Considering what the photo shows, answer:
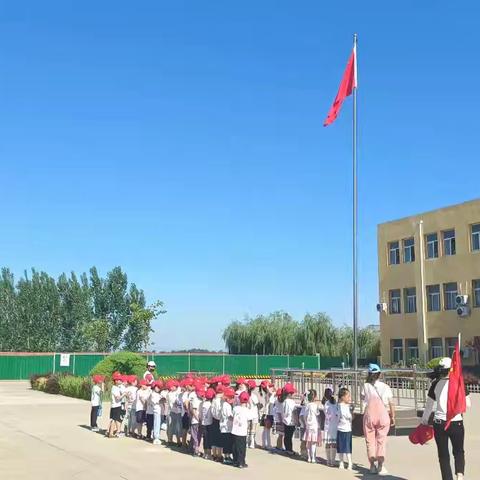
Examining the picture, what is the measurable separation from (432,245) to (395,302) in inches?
193

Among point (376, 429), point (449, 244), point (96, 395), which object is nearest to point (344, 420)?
point (376, 429)

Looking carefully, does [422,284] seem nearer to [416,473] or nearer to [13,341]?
[416,473]

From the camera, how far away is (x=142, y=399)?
15773 mm

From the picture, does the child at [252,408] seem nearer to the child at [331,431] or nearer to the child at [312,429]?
the child at [312,429]

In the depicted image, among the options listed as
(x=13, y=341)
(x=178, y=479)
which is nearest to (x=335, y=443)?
(x=178, y=479)

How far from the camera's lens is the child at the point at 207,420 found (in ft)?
43.1

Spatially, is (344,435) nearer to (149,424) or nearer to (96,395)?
(149,424)

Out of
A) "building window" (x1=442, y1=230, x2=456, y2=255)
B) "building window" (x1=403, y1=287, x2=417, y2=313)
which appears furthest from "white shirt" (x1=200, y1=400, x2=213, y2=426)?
"building window" (x1=403, y1=287, x2=417, y2=313)

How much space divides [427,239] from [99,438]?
29.4 meters

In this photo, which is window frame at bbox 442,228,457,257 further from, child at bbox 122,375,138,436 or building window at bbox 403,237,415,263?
child at bbox 122,375,138,436

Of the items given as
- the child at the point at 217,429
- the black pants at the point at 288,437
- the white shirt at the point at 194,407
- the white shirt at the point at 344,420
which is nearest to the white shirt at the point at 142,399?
the white shirt at the point at 194,407

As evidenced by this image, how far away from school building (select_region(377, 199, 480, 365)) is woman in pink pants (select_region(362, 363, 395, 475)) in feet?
89.7

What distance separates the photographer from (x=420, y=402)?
1884cm

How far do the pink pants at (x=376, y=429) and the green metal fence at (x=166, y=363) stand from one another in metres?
33.5
